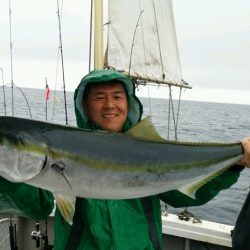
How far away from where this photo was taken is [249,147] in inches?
120

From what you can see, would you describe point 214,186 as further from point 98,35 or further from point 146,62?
point 146,62

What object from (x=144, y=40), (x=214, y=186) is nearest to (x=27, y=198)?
(x=214, y=186)

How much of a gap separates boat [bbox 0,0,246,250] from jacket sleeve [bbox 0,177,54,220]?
7.50 feet

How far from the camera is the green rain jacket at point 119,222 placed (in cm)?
288

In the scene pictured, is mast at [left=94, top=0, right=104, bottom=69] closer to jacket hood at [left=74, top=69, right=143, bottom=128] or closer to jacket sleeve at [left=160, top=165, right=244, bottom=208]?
jacket hood at [left=74, top=69, right=143, bottom=128]

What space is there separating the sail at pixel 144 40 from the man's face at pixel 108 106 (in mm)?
2749

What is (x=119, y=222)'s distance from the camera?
2914 millimetres

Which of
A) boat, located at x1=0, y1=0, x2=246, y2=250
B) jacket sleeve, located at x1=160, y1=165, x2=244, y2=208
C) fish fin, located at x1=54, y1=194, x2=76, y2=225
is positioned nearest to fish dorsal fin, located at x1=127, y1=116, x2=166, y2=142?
fish fin, located at x1=54, y1=194, x2=76, y2=225

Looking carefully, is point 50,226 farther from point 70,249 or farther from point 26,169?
point 26,169

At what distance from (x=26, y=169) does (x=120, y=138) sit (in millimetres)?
587

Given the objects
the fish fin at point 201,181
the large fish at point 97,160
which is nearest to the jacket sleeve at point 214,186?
the fish fin at point 201,181

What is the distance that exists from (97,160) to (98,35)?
9.90 feet

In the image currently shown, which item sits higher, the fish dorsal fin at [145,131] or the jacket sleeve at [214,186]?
the fish dorsal fin at [145,131]

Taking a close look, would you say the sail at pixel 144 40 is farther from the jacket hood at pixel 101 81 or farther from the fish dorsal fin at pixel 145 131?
the fish dorsal fin at pixel 145 131
